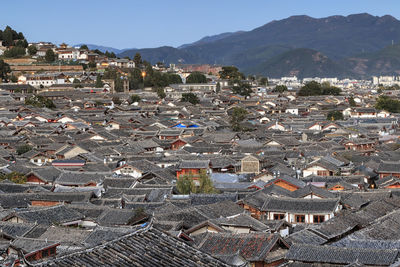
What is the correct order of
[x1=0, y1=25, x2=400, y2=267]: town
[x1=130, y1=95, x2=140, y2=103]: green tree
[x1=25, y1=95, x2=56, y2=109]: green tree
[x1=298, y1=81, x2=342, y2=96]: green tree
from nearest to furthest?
[x1=0, y1=25, x2=400, y2=267]: town < [x1=25, y1=95, x2=56, y2=109]: green tree < [x1=130, y1=95, x2=140, y2=103]: green tree < [x1=298, y1=81, x2=342, y2=96]: green tree

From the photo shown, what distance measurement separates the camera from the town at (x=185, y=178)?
14.4 metres

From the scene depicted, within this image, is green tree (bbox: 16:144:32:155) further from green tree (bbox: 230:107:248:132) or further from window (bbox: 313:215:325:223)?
window (bbox: 313:215:325:223)

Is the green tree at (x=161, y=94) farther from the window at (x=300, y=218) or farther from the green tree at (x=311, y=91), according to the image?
the window at (x=300, y=218)

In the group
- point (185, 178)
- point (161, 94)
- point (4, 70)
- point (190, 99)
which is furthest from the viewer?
point (4, 70)

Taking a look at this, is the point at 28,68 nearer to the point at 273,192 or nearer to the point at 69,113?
the point at 69,113

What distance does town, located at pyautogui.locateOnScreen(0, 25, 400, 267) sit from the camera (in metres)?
14.4

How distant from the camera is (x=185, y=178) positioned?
82.9 ft

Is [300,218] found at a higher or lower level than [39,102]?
lower

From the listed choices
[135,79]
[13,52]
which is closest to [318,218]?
[135,79]

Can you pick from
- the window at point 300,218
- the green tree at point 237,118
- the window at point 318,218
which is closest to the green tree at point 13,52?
the green tree at point 237,118

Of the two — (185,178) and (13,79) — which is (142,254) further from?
(13,79)

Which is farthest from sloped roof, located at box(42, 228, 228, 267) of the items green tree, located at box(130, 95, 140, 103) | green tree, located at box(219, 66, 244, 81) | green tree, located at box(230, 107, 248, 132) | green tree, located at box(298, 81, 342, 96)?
green tree, located at box(219, 66, 244, 81)

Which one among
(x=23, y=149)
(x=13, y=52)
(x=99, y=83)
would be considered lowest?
(x=23, y=149)

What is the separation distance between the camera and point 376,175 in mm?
30719
